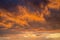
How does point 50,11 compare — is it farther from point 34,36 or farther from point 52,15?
point 34,36

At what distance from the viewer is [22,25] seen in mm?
1287

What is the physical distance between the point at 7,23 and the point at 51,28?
1.17 feet

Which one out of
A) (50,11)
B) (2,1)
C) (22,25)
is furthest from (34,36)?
(2,1)

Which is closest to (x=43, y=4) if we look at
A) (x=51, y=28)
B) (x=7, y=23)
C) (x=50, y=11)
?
(x=50, y=11)

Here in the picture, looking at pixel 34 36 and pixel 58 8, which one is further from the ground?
pixel 58 8

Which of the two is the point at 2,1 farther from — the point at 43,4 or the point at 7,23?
the point at 43,4

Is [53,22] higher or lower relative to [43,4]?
lower

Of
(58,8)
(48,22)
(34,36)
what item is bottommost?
(34,36)

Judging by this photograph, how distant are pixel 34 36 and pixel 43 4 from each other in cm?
27

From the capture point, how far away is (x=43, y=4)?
128 centimetres

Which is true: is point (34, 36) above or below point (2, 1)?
below

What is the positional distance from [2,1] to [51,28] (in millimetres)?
448

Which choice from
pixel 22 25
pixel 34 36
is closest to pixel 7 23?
pixel 22 25

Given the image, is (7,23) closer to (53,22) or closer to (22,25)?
(22,25)
